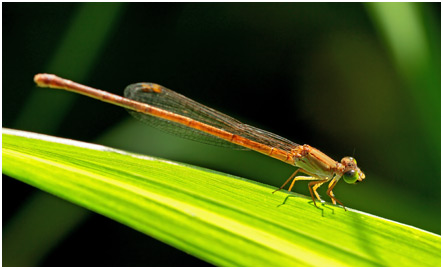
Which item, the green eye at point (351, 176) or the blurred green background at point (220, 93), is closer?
the green eye at point (351, 176)

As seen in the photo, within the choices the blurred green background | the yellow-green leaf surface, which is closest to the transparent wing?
the blurred green background

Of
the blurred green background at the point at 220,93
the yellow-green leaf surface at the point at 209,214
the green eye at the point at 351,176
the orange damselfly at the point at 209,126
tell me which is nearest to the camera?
the yellow-green leaf surface at the point at 209,214

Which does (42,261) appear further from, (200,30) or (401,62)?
(401,62)

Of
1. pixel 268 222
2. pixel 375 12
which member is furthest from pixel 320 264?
pixel 375 12

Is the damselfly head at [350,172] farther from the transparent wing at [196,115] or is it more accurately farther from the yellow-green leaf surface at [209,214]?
the yellow-green leaf surface at [209,214]

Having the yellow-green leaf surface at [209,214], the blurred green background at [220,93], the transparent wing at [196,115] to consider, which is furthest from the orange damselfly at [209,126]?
the yellow-green leaf surface at [209,214]

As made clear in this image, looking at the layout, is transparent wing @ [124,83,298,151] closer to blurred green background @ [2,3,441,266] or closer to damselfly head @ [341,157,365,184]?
damselfly head @ [341,157,365,184]

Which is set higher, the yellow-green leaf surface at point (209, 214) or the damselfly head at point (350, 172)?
the damselfly head at point (350, 172)
